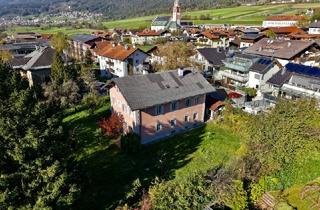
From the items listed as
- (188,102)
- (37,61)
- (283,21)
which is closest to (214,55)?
(188,102)

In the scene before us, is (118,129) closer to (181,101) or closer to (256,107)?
(181,101)

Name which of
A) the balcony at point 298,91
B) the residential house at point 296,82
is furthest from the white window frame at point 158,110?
the balcony at point 298,91

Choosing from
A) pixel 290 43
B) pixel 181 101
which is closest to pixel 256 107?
pixel 181 101

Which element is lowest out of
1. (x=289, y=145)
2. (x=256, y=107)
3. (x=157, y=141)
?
(x=157, y=141)

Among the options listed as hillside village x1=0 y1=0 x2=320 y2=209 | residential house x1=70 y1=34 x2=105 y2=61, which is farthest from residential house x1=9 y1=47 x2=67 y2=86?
residential house x1=70 y1=34 x2=105 y2=61

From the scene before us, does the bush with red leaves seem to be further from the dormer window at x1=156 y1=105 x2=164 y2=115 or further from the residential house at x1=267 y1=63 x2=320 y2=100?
the residential house at x1=267 y1=63 x2=320 y2=100

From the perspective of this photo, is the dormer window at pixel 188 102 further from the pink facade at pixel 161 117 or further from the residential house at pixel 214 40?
the residential house at pixel 214 40

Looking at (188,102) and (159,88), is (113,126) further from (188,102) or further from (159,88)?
(188,102)
